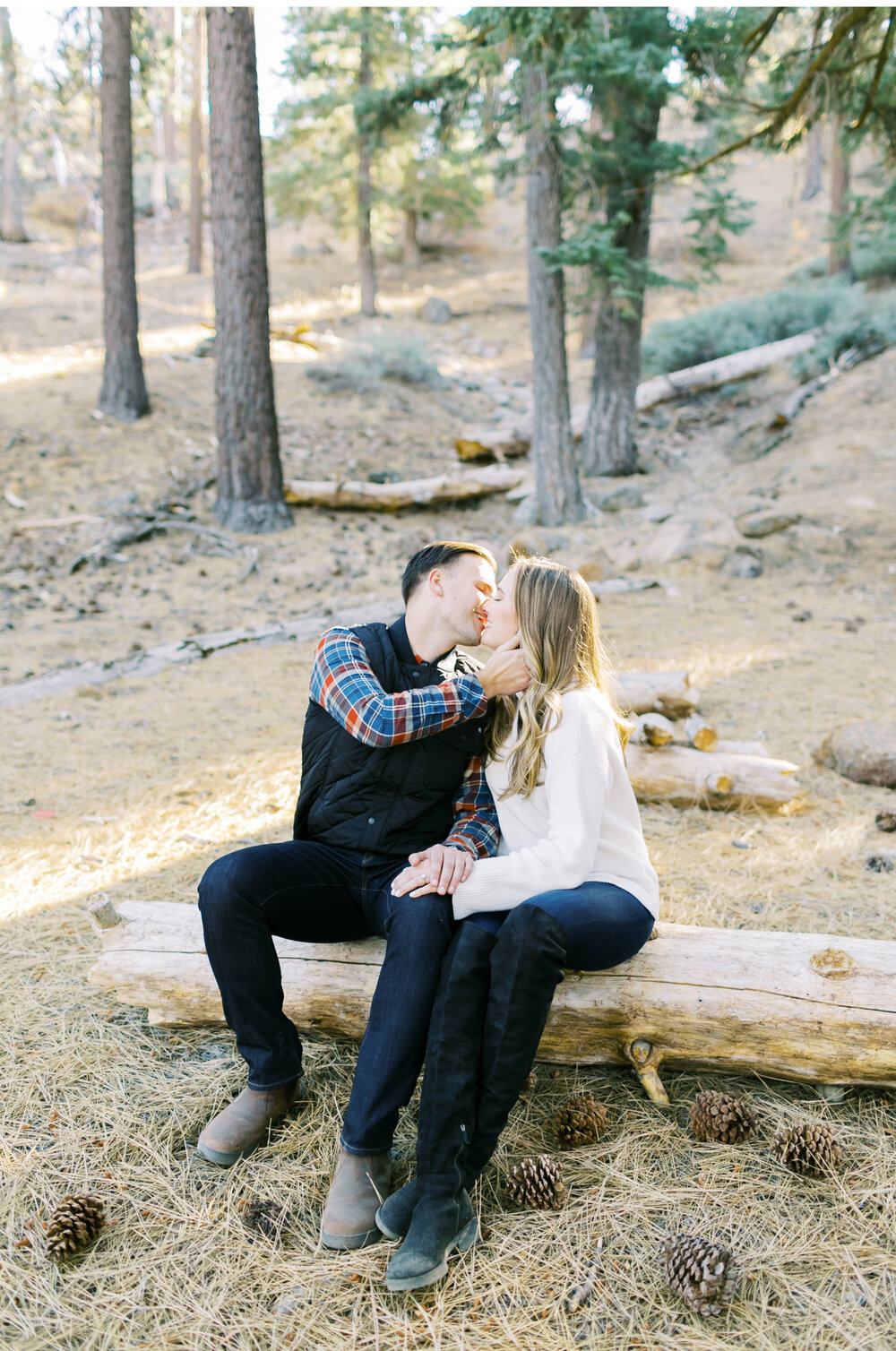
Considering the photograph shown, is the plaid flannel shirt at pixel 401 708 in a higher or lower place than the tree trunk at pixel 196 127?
lower

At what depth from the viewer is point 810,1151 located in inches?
85.0

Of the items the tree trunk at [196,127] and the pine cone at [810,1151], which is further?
the tree trunk at [196,127]

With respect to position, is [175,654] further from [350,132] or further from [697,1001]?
[350,132]

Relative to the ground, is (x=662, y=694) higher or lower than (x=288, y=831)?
higher

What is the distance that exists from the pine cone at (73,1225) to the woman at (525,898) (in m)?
0.68

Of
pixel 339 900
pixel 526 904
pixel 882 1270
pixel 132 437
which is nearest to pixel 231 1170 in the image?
pixel 339 900

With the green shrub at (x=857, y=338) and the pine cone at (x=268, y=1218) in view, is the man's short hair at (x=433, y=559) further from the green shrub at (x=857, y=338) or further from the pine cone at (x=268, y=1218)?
the green shrub at (x=857, y=338)

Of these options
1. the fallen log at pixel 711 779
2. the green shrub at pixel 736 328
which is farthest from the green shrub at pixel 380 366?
the fallen log at pixel 711 779

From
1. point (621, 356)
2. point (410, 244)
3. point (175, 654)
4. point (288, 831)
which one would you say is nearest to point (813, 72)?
point (621, 356)

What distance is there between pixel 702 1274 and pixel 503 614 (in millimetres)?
1667

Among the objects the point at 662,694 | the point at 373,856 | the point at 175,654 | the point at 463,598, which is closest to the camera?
the point at 373,856

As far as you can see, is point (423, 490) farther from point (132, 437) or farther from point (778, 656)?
point (778, 656)

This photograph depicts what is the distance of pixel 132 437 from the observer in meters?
11.3

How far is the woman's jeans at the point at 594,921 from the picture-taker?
7.23 feet
